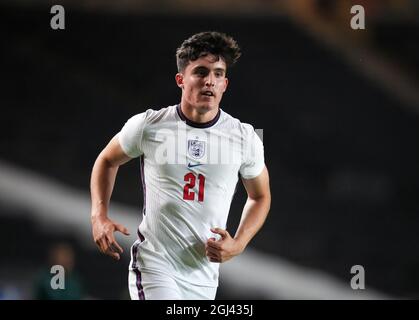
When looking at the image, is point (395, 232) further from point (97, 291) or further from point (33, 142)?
point (33, 142)

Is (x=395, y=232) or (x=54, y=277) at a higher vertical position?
(x=395, y=232)

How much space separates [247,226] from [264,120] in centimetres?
737

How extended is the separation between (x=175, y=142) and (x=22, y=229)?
663 cm

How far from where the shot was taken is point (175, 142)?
161 inches

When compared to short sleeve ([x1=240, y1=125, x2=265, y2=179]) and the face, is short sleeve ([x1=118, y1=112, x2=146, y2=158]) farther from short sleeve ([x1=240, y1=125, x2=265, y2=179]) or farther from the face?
short sleeve ([x1=240, y1=125, x2=265, y2=179])

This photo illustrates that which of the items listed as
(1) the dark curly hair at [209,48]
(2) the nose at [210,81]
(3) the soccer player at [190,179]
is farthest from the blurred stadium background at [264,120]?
(2) the nose at [210,81]

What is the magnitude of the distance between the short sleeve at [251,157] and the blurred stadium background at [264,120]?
555cm

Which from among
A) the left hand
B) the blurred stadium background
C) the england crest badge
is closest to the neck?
the england crest badge

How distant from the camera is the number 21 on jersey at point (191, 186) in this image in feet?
13.1

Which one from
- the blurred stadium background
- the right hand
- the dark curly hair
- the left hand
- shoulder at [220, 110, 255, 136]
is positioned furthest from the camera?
the blurred stadium background

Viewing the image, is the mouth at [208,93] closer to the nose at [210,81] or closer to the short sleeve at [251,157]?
the nose at [210,81]

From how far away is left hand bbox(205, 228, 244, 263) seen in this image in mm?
3744

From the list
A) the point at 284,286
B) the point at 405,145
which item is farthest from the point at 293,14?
the point at 284,286

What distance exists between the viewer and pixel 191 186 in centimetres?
400
